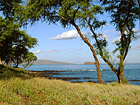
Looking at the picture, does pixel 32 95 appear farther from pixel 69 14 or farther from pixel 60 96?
pixel 69 14

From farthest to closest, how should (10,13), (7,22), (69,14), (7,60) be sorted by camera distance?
(7,60) < (7,22) < (10,13) < (69,14)

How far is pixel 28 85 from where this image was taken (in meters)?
9.32

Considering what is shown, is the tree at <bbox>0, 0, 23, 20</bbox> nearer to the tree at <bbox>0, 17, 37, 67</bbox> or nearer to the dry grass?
the tree at <bbox>0, 17, 37, 67</bbox>

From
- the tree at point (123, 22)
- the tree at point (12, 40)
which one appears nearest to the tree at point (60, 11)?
the tree at point (123, 22)

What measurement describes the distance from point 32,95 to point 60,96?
5.07 feet

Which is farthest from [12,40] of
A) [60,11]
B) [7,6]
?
[60,11]

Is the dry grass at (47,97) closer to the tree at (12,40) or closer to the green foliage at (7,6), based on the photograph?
the green foliage at (7,6)

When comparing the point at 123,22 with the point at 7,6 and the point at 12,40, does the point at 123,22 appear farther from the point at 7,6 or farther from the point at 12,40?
the point at 12,40

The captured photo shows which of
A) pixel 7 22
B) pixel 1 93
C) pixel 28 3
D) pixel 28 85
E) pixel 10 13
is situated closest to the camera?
pixel 1 93

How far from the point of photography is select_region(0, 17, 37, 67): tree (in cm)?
3030

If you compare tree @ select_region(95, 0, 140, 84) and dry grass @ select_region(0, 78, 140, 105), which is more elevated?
tree @ select_region(95, 0, 140, 84)

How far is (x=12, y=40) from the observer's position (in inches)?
1435

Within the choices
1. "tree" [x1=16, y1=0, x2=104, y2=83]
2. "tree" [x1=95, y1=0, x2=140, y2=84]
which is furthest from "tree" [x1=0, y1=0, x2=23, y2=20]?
"tree" [x1=95, y1=0, x2=140, y2=84]

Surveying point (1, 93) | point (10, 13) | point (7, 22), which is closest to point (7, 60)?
point (7, 22)
